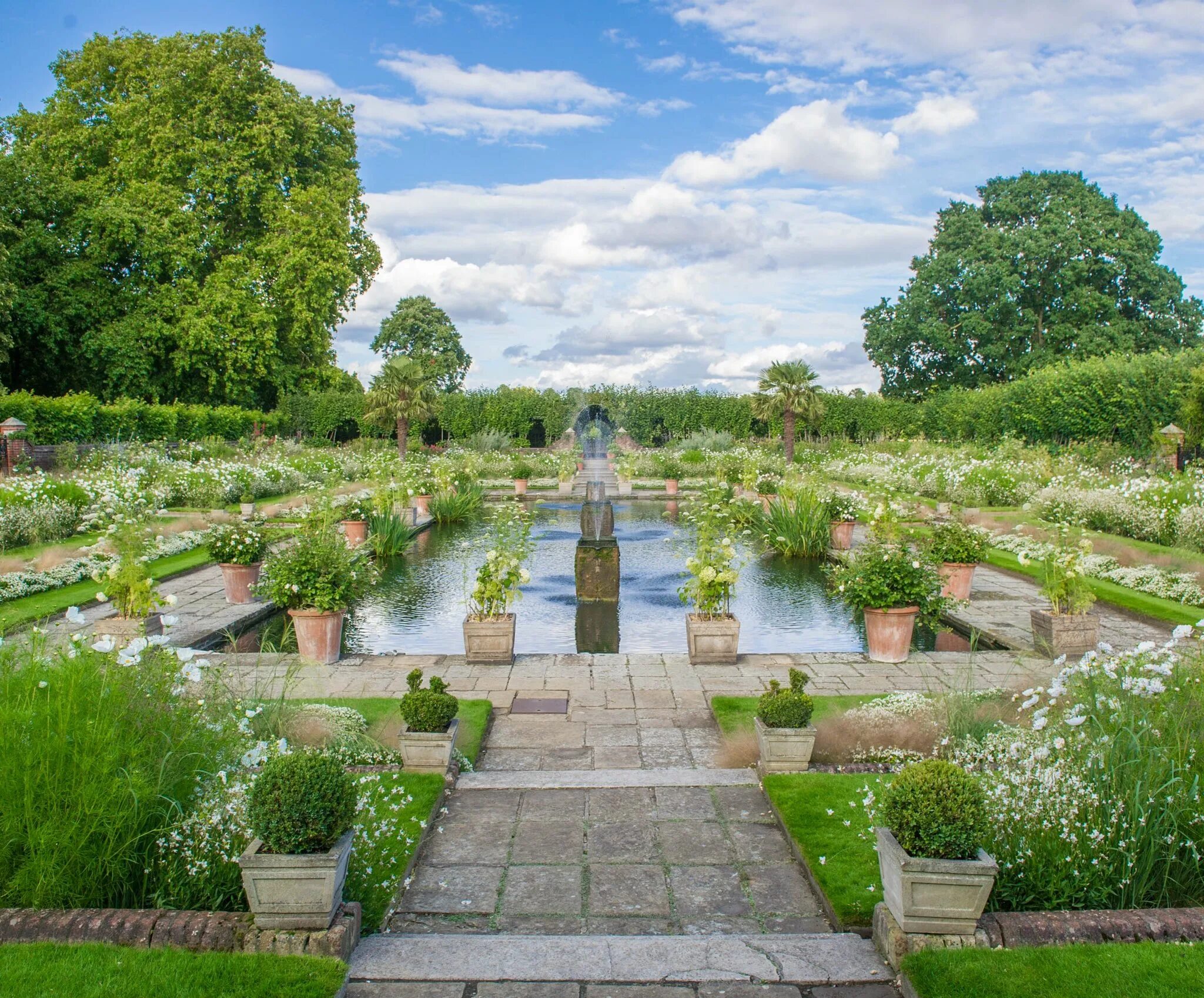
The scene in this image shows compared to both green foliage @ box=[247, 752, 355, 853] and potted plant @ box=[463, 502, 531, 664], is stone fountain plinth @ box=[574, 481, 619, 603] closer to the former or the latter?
potted plant @ box=[463, 502, 531, 664]

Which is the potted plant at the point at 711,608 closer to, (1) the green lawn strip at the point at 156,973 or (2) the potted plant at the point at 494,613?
(2) the potted plant at the point at 494,613

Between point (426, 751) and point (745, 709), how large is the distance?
2.21m

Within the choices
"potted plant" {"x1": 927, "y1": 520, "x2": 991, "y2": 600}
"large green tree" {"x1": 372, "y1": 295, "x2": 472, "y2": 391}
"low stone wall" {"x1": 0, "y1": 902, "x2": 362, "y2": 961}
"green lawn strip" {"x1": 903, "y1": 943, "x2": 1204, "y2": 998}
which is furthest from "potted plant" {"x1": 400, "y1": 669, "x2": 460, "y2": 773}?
"large green tree" {"x1": 372, "y1": 295, "x2": 472, "y2": 391}

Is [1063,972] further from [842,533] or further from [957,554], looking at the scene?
[842,533]

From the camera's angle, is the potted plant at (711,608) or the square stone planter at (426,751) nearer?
the square stone planter at (426,751)

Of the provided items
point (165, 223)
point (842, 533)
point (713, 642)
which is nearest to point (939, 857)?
point (713, 642)

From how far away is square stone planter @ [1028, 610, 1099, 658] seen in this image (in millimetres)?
6922

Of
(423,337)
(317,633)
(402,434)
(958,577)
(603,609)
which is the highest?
(423,337)

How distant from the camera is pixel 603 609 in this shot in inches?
389

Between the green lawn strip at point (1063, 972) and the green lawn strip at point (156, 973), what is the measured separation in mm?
1843

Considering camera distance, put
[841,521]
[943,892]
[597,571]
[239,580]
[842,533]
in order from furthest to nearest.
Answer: [841,521] → [842,533] → [597,571] → [239,580] → [943,892]

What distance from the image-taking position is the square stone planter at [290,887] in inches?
111

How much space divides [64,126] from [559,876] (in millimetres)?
27899

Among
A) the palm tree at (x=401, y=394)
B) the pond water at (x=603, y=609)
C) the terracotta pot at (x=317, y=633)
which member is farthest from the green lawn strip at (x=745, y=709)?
the palm tree at (x=401, y=394)
